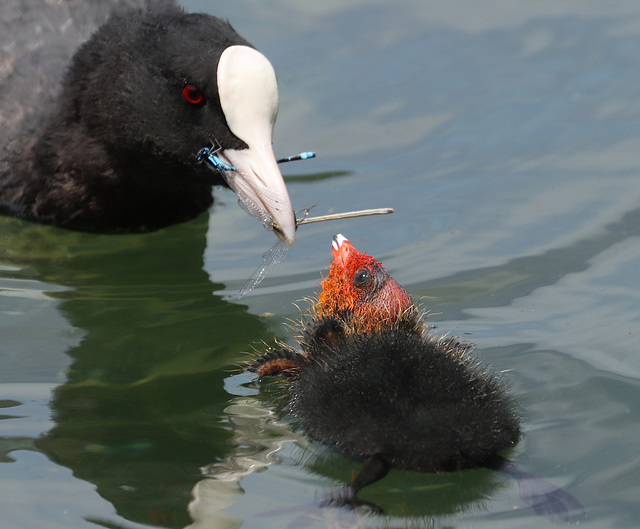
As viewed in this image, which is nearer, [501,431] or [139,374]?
[501,431]

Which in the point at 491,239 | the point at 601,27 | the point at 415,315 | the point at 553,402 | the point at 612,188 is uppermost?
the point at 601,27

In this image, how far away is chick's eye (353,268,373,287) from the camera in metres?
3.39

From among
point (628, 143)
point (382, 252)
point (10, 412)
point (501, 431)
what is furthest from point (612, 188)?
point (10, 412)

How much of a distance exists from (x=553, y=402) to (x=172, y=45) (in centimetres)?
195

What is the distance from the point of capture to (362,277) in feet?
11.1

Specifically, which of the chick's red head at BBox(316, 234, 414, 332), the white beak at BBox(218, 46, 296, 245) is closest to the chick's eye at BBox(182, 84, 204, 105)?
the white beak at BBox(218, 46, 296, 245)

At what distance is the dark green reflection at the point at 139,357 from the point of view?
3.07 m

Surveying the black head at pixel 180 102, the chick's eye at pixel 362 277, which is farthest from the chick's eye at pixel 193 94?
the chick's eye at pixel 362 277

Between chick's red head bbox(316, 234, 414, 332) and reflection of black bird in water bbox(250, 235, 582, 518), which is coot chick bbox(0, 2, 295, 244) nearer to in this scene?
chick's red head bbox(316, 234, 414, 332)

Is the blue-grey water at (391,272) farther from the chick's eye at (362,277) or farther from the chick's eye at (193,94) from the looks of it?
the chick's eye at (193,94)

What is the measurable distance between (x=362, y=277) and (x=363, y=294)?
0.17ft

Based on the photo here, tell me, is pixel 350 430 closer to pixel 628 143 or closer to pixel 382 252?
pixel 382 252

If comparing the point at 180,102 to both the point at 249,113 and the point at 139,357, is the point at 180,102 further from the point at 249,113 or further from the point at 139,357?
the point at 139,357

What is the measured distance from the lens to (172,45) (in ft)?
13.9
